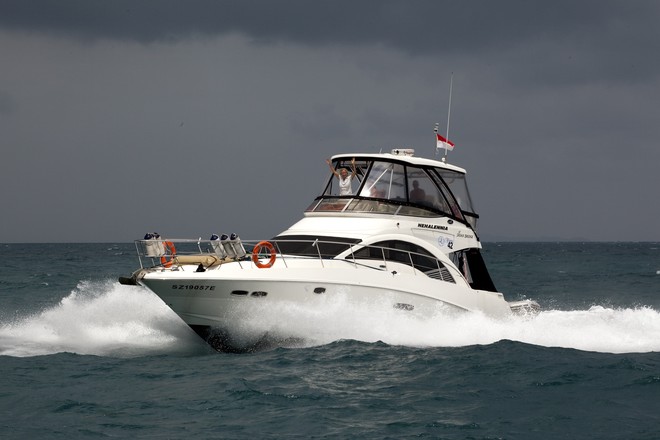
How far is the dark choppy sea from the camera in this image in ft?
32.4

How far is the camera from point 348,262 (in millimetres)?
15047

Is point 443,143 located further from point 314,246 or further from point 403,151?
point 314,246

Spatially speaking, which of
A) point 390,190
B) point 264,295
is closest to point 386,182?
point 390,190

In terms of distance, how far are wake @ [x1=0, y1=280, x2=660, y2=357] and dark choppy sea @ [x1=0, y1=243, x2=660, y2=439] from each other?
36mm

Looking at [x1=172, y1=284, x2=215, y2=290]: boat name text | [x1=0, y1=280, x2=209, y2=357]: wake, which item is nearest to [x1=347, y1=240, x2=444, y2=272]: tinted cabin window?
[x1=172, y1=284, x2=215, y2=290]: boat name text

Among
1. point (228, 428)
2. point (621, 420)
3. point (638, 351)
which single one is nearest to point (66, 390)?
point (228, 428)

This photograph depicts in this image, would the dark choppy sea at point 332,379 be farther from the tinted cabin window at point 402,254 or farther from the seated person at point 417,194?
the seated person at point 417,194

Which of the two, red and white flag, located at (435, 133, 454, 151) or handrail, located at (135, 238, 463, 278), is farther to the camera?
red and white flag, located at (435, 133, 454, 151)

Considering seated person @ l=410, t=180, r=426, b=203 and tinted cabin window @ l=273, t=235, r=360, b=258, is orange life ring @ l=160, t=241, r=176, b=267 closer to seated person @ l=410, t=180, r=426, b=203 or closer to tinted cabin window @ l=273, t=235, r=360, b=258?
tinted cabin window @ l=273, t=235, r=360, b=258

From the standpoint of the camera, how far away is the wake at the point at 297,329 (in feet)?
47.5

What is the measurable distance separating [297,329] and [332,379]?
2383mm

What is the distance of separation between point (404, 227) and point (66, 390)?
293 inches

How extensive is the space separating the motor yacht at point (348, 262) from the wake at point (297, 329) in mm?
116

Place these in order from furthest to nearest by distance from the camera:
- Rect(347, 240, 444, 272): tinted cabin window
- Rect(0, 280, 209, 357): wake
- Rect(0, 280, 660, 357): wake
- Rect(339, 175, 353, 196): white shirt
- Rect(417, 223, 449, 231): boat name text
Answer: Rect(339, 175, 353, 196): white shirt → Rect(417, 223, 449, 231): boat name text → Rect(347, 240, 444, 272): tinted cabin window → Rect(0, 280, 209, 357): wake → Rect(0, 280, 660, 357): wake
